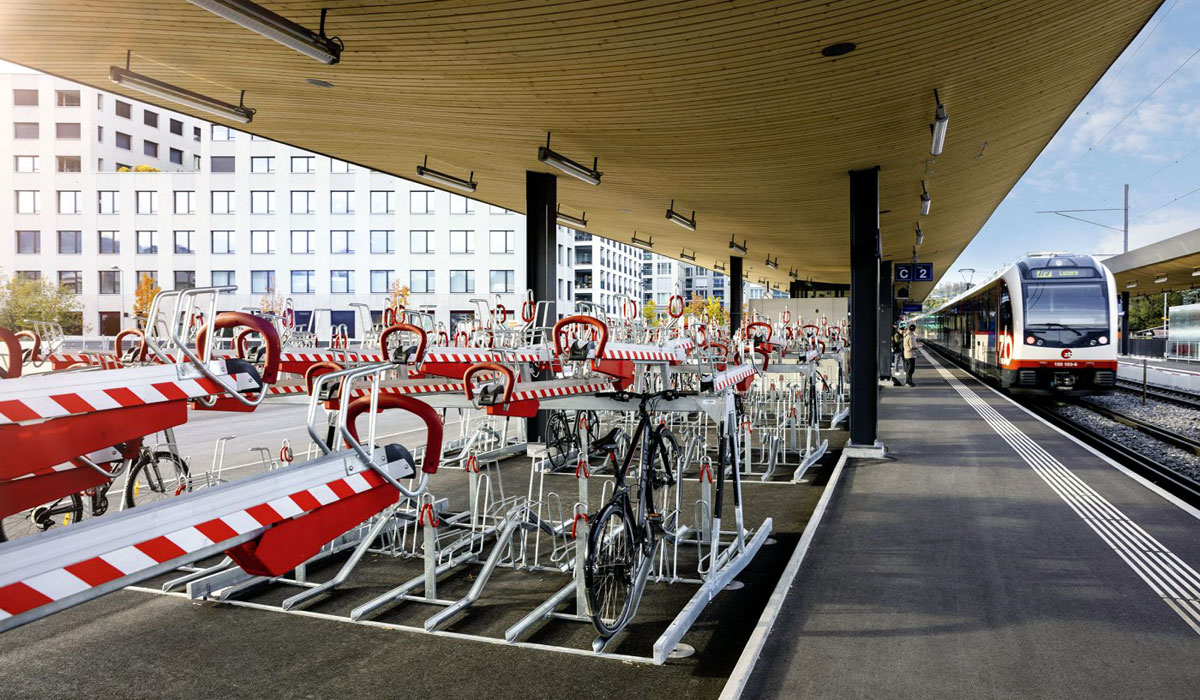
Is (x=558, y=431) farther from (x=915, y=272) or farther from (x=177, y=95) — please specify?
(x=915, y=272)

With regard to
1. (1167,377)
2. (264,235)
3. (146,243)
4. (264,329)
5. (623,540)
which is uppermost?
(264,235)

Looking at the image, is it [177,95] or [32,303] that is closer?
[177,95]

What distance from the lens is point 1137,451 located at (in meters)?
12.2

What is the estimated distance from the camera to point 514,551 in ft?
22.8

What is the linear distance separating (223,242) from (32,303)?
12.4 meters

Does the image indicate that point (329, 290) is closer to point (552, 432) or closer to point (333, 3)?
point (552, 432)

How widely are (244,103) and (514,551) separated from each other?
264 inches

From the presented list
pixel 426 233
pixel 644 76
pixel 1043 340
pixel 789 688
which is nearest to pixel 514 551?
pixel 789 688

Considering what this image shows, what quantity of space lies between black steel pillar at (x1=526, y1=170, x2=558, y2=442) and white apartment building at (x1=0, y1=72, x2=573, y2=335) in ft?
134

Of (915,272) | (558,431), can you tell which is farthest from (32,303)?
(915,272)

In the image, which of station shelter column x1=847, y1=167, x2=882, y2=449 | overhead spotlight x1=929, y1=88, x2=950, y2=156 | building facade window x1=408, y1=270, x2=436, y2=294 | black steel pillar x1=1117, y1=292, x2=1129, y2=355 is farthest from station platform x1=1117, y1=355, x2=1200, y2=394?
building facade window x1=408, y1=270, x2=436, y2=294

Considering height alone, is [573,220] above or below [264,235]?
below

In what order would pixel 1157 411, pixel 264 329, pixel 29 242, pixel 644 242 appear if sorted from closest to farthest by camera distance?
1. pixel 264 329
2. pixel 1157 411
3. pixel 644 242
4. pixel 29 242

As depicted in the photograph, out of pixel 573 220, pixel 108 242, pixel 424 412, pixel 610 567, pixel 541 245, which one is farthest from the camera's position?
pixel 108 242
